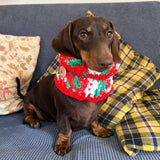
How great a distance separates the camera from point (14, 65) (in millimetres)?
1729

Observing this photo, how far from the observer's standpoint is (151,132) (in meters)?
1.12

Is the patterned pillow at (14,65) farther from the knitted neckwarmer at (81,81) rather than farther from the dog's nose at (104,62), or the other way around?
the dog's nose at (104,62)

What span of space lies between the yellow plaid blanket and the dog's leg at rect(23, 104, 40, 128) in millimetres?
449

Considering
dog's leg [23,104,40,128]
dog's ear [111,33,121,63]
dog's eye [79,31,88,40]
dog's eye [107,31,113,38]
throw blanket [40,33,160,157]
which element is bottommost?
dog's leg [23,104,40,128]

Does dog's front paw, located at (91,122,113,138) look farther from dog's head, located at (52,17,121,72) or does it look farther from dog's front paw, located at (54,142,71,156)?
dog's head, located at (52,17,121,72)

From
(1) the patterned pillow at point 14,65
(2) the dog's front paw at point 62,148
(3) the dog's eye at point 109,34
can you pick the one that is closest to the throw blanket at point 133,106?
(1) the patterned pillow at point 14,65

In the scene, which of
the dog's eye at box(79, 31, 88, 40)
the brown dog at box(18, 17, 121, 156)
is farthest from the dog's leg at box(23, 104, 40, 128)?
the dog's eye at box(79, 31, 88, 40)

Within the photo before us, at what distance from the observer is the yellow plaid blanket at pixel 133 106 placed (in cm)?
109

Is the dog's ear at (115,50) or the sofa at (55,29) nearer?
the dog's ear at (115,50)

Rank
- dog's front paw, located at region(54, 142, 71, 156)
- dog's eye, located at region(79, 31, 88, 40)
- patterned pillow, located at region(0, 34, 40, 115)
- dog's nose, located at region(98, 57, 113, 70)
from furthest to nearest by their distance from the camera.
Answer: patterned pillow, located at region(0, 34, 40, 115)
dog's front paw, located at region(54, 142, 71, 156)
dog's eye, located at region(79, 31, 88, 40)
dog's nose, located at region(98, 57, 113, 70)

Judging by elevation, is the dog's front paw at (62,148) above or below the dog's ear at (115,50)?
below

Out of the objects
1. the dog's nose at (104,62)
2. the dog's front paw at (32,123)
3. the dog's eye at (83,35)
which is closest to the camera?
the dog's nose at (104,62)

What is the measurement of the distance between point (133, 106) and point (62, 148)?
0.71m

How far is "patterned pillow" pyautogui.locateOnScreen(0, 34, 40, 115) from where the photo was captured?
5.28 ft
